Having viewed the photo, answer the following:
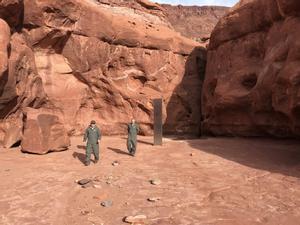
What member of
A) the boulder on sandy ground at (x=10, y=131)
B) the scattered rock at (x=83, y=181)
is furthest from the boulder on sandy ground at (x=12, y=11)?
the scattered rock at (x=83, y=181)

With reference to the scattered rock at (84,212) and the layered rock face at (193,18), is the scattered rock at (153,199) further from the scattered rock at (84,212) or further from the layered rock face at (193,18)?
the layered rock face at (193,18)

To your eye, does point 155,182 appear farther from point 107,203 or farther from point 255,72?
point 255,72

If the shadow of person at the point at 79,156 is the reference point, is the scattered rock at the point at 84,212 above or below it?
above

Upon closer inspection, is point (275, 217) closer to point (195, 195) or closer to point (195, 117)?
point (195, 195)

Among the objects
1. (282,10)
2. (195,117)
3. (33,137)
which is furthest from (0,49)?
(195,117)

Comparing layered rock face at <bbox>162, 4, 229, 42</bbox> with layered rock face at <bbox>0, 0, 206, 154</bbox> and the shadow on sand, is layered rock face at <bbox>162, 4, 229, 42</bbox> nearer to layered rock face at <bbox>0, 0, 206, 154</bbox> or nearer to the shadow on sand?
layered rock face at <bbox>0, 0, 206, 154</bbox>

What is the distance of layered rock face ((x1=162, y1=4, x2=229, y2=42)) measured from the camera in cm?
5045

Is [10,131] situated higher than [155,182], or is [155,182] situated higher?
[10,131]

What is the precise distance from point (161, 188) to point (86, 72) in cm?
1127

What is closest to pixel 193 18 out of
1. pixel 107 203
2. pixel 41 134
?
pixel 41 134

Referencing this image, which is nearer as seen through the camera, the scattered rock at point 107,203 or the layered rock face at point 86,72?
the scattered rock at point 107,203

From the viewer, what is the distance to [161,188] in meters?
7.38

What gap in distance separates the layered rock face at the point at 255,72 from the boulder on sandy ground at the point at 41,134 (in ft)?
26.0

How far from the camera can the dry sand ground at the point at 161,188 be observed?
18.8 ft
